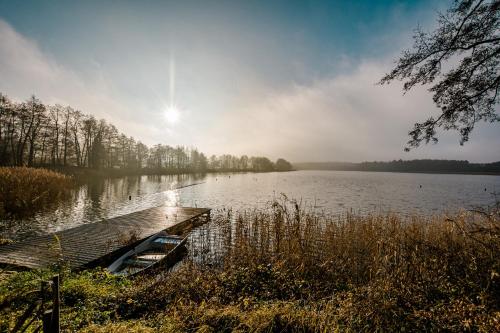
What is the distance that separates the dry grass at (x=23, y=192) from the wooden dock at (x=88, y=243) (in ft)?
23.1

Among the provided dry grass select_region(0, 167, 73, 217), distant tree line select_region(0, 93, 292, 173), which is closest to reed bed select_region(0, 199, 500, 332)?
dry grass select_region(0, 167, 73, 217)

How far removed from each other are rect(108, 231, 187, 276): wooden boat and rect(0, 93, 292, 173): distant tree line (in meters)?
23.2

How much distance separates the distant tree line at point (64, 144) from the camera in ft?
121

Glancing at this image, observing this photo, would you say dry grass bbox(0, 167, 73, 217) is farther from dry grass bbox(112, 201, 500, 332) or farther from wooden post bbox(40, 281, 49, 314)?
wooden post bbox(40, 281, 49, 314)

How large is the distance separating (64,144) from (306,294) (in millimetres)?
58718

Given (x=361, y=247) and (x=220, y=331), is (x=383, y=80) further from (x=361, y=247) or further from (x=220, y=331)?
(x=220, y=331)

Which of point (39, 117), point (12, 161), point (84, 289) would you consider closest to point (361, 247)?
point (84, 289)

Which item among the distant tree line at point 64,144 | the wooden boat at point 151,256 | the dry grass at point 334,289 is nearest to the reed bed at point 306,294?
the dry grass at point 334,289

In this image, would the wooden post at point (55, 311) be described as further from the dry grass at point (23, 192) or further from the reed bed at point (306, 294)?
the dry grass at point (23, 192)

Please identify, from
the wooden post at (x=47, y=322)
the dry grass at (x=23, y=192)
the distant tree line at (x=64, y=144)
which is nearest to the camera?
the wooden post at (x=47, y=322)

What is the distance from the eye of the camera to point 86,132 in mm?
51312

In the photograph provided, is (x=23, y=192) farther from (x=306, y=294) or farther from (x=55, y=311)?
(x=306, y=294)

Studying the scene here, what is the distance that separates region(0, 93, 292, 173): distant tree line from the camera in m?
36.9

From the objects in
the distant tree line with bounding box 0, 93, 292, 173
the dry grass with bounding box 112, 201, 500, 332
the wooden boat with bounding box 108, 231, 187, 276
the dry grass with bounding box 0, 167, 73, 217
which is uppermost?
the distant tree line with bounding box 0, 93, 292, 173
